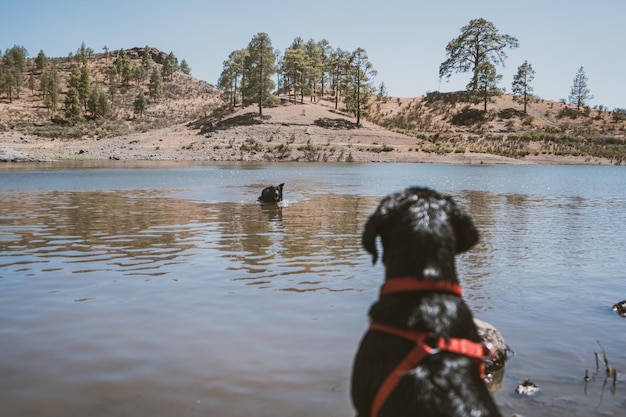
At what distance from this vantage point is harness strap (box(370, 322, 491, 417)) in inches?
102

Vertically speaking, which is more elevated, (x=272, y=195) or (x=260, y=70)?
(x=260, y=70)

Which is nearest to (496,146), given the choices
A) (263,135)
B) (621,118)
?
(621,118)

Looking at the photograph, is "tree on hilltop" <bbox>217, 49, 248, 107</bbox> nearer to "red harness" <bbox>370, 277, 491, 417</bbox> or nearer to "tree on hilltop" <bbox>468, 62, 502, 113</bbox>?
"tree on hilltop" <bbox>468, 62, 502, 113</bbox>

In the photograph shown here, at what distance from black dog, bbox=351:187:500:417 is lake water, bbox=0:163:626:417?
1.91 metres

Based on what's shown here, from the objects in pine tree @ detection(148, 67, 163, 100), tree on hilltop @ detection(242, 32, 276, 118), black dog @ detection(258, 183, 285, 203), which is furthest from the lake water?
pine tree @ detection(148, 67, 163, 100)

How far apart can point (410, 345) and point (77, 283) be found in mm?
7349

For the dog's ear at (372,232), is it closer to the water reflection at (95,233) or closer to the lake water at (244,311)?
the lake water at (244,311)

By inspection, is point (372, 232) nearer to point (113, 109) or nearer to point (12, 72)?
point (113, 109)

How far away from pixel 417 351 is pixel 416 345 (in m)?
0.06

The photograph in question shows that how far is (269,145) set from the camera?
72750 mm

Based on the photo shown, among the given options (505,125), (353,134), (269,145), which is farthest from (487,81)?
(269,145)

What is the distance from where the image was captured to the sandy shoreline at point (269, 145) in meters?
65.4

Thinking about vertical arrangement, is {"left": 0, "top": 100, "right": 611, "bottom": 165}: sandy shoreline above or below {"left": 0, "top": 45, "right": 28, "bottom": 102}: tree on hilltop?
below

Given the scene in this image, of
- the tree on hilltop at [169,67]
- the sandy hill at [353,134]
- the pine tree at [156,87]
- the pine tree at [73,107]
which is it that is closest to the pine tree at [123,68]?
the tree on hilltop at [169,67]
